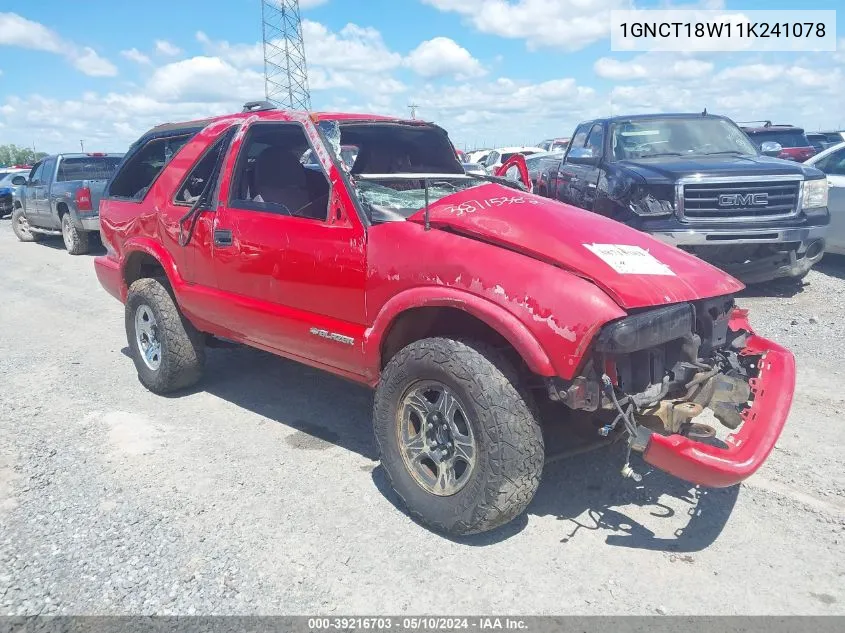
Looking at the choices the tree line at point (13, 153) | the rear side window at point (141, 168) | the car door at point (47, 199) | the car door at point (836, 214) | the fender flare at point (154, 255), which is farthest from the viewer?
the tree line at point (13, 153)

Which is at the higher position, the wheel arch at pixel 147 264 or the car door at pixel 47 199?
the car door at pixel 47 199

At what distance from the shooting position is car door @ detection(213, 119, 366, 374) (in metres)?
3.52

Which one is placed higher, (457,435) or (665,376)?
(665,376)

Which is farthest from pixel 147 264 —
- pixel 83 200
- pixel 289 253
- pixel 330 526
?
pixel 83 200

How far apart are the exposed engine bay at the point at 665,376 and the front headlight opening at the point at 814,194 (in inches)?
183

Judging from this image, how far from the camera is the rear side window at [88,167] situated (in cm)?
1352

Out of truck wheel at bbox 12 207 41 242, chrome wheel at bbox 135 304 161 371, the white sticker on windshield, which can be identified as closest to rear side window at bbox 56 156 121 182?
truck wheel at bbox 12 207 41 242

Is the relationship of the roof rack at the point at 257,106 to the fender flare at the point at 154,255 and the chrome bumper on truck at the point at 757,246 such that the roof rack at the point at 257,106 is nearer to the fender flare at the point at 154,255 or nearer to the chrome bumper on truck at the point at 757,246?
the fender flare at the point at 154,255

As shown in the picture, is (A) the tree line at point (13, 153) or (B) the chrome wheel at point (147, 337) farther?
(A) the tree line at point (13, 153)

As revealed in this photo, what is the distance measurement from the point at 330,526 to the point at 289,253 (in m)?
1.50

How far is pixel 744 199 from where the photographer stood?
6867 mm

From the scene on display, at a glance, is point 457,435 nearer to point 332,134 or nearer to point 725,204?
point 332,134

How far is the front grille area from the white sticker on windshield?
4.01 m

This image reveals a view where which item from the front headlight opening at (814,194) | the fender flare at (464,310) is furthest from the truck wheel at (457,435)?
the front headlight opening at (814,194)
